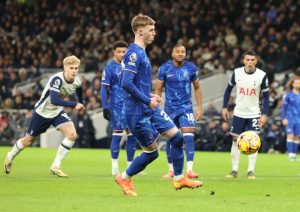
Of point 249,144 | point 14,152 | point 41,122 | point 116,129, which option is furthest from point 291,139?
point 14,152

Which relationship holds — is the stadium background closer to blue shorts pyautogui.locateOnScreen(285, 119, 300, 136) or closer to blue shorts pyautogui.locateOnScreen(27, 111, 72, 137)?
blue shorts pyautogui.locateOnScreen(285, 119, 300, 136)

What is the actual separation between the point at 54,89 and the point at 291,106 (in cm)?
1045

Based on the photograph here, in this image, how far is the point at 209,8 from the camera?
1403 inches

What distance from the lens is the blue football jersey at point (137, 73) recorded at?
11555mm

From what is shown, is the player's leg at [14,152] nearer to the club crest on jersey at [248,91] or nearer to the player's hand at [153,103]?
the club crest on jersey at [248,91]

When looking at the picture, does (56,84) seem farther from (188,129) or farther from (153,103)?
(153,103)

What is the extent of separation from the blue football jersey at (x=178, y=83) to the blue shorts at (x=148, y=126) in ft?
13.5

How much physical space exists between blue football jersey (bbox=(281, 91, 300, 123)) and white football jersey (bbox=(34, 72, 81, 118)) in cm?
939

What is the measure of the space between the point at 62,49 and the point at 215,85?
7444 millimetres

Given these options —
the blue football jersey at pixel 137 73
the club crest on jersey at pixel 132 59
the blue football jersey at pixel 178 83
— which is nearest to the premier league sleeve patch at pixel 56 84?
the blue football jersey at pixel 178 83

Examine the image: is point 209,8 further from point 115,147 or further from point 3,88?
point 115,147

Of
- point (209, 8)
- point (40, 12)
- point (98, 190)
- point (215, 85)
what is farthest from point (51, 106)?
point (40, 12)

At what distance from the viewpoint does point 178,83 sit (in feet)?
53.0

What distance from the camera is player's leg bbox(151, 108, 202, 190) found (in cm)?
1195
